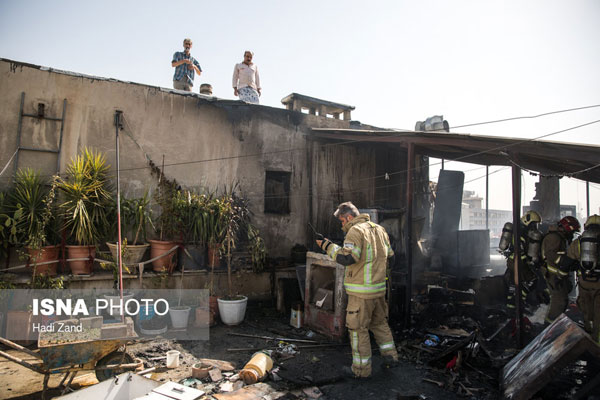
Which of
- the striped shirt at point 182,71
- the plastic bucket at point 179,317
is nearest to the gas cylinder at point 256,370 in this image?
the plastic bucket at point 179,317

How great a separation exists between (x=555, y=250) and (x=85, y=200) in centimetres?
881

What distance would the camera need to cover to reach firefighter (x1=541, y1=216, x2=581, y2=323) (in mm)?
6570

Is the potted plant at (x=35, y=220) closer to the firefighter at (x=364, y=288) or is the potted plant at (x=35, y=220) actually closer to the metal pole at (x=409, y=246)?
the firefighter at (x=364, y=288)

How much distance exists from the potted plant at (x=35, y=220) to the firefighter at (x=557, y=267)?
915cm

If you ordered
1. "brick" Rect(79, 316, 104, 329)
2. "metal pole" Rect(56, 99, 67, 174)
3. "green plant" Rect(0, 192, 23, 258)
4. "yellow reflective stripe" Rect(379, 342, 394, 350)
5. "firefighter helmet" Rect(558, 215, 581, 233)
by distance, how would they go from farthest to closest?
"metal pole" Rect(56, 99, 67, 174), "firefighter helmet" Rect(558, 215, 581, 233), "green plant" Rect(0, 192, 23, 258), "yellow reflective stripe" Rect(379, 342, 394, 350), "brick" Rect(79, 316, 104, 329)

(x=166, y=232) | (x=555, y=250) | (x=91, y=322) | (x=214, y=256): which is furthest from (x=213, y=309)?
(x=555, y=250)

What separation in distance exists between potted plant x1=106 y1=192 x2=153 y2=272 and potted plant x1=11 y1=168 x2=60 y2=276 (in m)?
0.97

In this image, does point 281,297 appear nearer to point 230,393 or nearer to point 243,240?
point 243,240

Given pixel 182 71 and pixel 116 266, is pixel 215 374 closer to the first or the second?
pixel 116 266

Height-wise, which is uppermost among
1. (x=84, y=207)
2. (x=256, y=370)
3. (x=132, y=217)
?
(x=84, y=207)

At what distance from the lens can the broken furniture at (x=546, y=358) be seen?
380 centimetres

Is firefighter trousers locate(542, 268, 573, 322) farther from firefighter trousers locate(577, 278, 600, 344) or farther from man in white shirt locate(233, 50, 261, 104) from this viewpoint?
man in white shirt locate(233, 50, 261, 104)

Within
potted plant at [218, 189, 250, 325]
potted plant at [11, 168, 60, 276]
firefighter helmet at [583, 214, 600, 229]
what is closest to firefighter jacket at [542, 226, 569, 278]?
firefighter helmet at [583, 214, 600, 229]

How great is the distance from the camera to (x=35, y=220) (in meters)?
6.26
